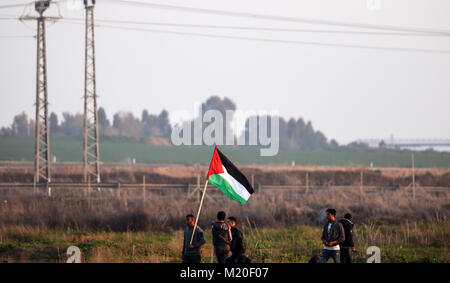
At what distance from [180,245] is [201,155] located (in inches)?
2859

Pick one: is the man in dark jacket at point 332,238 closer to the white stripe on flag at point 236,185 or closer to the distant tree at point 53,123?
the white stripe on flag at point 236,185

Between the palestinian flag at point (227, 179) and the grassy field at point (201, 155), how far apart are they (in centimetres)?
6579

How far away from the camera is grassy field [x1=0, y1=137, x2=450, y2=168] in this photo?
84.1 meters

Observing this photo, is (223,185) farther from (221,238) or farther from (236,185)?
(221,238)

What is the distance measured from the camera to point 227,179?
50.6ft

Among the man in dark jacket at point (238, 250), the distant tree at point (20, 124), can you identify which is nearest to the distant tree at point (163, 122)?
the distant tree at point (20, 124)

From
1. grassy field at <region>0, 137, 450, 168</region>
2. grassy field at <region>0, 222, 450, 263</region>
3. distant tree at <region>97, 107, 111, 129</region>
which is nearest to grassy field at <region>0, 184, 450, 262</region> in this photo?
grassy field at <region>0, 222, 450, 263</region>

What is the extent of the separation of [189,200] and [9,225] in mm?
11008

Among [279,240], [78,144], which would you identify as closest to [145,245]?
[279,240]

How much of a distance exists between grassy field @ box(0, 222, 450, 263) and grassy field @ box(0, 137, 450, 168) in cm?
5552

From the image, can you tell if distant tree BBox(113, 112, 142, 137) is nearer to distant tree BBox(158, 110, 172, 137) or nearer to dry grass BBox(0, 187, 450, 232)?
distant tree BBox(158, 110, 172, 137)

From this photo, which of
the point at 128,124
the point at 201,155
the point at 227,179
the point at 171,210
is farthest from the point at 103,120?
the point at 227,179
